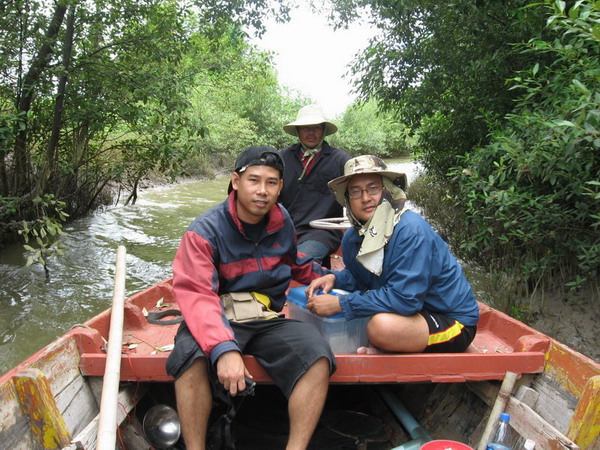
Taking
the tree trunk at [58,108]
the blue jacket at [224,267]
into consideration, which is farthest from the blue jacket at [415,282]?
the tree trunk at [58,108]

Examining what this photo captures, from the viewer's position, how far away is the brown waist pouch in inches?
87.9

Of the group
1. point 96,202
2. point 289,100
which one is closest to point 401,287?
point 96,202

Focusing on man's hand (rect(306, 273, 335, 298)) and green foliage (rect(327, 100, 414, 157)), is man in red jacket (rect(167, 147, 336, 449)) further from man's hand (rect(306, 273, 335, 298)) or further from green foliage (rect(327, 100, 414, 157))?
green foliage (rect(327, 100, 414, 157))

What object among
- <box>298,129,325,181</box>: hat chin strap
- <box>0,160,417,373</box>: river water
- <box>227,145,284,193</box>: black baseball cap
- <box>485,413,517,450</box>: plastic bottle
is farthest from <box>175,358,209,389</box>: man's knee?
<box>298,129,325,181</box>: hat chin strap

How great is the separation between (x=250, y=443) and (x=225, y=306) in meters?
0.85

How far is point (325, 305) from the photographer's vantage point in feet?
7.39

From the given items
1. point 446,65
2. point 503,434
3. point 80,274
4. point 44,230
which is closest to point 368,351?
point 503,434

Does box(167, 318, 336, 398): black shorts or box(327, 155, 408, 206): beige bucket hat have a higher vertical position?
box(327, 155, 408, 206): beige bucket hat

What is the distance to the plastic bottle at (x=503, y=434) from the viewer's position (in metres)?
2.06

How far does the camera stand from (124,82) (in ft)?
21.1

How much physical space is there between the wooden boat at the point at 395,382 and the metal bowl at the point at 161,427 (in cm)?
9

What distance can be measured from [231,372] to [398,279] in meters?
0.81

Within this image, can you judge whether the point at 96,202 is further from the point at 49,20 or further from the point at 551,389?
the point at 551,389

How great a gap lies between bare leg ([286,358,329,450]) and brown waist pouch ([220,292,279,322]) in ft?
1.38
